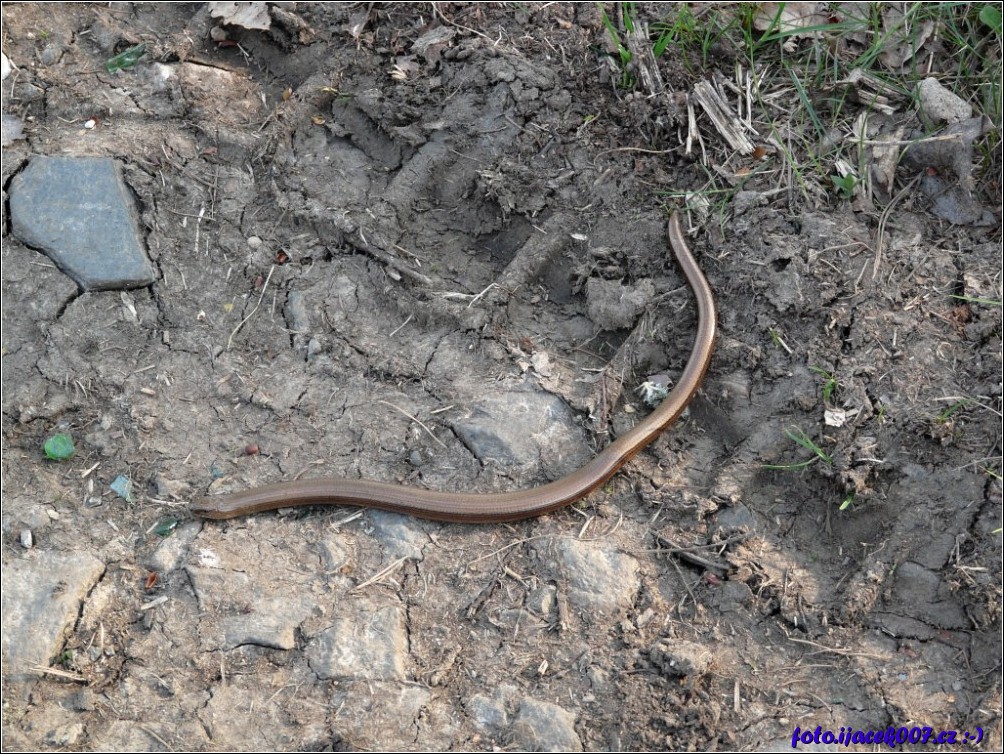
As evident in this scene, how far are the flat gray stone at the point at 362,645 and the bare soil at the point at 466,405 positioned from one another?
0.07 feet

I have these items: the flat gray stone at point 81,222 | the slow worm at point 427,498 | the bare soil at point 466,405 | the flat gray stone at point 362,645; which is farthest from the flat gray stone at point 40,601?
the flat gray stone at point 81,222

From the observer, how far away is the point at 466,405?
12.0 feet

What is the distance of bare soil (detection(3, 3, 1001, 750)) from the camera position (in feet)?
9.68

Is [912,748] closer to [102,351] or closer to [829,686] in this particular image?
[829,686]

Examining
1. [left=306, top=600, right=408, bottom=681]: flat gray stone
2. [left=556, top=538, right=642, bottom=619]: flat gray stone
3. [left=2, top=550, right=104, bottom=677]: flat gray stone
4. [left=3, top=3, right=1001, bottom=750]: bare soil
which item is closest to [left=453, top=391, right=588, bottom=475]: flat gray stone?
[left=3, top=3, right=1001, bottom=750]: bare soil

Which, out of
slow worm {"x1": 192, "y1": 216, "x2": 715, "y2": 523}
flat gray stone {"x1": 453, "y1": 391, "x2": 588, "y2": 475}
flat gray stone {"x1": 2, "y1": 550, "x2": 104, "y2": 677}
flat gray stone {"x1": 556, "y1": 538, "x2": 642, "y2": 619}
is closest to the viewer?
flat gray stone {"x1": 2, "y1": 550, "x2": 104, "y2": 677}

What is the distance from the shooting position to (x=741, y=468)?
11.6 ft

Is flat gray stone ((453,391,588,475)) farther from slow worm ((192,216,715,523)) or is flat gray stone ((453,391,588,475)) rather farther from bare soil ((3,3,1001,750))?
slow worm ((192,216,715,523))

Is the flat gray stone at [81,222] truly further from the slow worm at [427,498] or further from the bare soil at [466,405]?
the slow worm at [427,498]

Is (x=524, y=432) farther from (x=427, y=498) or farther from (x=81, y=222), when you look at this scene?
(x=81, y=222)

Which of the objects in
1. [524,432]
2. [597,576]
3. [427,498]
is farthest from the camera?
[524,432]

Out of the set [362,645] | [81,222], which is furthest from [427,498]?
[81,222]

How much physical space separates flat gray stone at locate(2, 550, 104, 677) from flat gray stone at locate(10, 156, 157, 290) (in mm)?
1243

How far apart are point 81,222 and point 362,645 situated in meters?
2.25
